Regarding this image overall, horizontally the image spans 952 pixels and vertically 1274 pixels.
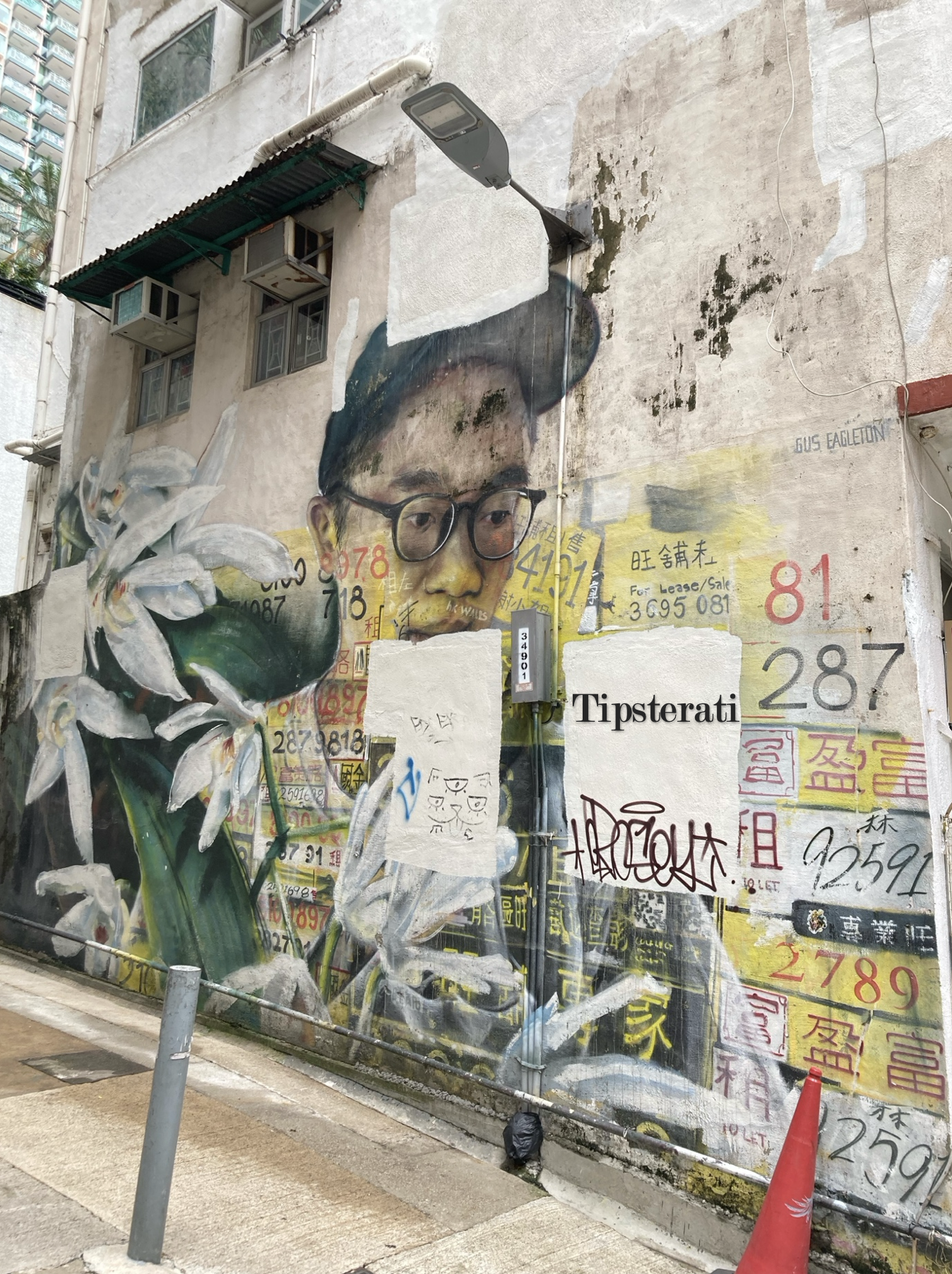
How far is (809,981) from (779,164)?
166 inches

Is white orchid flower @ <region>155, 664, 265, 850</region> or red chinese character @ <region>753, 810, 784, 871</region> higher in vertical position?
white orchid flower @ <region>155, 664, 265, 850</region>

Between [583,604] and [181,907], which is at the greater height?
[583,604]

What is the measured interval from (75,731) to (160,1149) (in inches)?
260

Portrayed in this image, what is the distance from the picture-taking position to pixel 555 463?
5.70 m

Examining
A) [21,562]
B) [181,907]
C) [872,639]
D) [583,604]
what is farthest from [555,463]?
[21,562]

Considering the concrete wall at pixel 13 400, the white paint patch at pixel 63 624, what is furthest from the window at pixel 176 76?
the concrete wall at pixel 13 400

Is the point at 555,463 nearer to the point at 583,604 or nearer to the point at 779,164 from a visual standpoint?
the point at 583,604

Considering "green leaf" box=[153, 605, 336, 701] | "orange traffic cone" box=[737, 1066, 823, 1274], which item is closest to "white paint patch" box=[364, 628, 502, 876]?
"green leaf" box=[153, 605, 336, 701]

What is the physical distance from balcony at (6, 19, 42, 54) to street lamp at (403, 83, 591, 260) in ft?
225

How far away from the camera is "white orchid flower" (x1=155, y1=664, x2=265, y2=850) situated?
744 centimetres

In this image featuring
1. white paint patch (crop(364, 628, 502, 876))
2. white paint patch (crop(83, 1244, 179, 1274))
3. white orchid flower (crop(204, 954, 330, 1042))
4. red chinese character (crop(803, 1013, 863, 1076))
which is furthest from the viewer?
white orchid flower (crop(204, 954, 330, 1042))

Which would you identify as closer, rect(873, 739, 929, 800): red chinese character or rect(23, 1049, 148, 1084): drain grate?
rect(873, 739, 929, 800): red chinese character

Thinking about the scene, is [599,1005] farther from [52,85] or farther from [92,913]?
[52,85]

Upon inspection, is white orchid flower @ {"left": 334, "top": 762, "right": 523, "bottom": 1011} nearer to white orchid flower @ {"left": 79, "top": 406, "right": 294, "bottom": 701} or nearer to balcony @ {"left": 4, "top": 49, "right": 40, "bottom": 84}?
white orchid flower @ {"left": 79, "top": 406, "right": 294, "bottom": 701}
